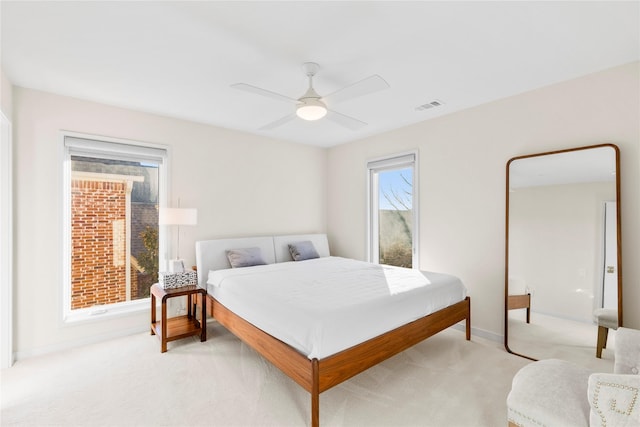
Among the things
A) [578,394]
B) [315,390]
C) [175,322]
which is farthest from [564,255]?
[175,322]

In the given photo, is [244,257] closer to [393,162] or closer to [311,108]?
[311,108]

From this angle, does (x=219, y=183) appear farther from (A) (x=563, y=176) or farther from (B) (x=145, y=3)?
(A) (x=563, y=176)

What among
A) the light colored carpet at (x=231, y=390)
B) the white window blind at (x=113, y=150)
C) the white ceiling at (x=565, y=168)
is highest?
the white window blind at (x=113, y=150)

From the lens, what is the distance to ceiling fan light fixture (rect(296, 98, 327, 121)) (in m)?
2.34

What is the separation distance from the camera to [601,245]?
2574 millimetres

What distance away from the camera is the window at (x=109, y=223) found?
327 cm

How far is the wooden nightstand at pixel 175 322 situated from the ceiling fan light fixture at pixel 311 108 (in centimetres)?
224

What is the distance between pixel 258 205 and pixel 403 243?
2.30m

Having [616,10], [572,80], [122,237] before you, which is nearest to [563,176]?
[572,80]

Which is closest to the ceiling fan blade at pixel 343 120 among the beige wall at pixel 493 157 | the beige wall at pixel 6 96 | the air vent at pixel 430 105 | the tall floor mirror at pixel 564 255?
the air vent at pixel 430 105

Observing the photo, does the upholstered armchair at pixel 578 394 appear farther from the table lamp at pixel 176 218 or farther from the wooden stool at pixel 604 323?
the table lamp at pixel 176 218

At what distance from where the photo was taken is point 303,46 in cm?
217

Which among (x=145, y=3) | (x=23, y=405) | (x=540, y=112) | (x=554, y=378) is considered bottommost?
(x=23, y=405)

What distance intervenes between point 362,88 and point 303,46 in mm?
531
